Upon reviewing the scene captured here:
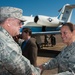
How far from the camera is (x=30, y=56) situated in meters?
6.07

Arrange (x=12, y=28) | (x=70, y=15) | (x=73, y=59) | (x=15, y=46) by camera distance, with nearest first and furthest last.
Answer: (x=15, y=46)
(x=12, y=28)
(x=73, y=59)
(x=70, y=15)

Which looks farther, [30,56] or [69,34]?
[30,56]

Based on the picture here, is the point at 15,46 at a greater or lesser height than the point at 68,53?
greater

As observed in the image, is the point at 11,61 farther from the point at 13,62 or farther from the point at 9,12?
the point at 9,12

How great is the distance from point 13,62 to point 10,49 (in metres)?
0.14

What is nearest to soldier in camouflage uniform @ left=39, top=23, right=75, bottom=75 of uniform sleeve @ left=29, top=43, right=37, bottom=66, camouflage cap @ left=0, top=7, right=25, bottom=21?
camouflage cap @ left=0, top=7, right=25, bottom=21

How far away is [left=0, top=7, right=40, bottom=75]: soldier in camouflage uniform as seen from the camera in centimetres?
→ 222

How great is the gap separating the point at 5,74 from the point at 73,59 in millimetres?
1019

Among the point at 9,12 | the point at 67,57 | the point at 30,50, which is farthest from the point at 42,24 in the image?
the point at 9,12

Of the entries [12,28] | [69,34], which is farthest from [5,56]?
[69,34]

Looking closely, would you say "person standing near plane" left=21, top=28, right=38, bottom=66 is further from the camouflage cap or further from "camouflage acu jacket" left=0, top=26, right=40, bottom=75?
"camouflage acu jacket" left=0, top=26, right=40, bottom=75

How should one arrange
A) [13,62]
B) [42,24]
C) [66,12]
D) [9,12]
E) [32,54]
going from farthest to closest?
1. [66,12]
2. [42,24]
3. [32,54]
4. [9,12]
5. [13,62]

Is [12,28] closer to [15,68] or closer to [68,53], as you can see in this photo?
[15,68]

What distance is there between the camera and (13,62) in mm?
2209
